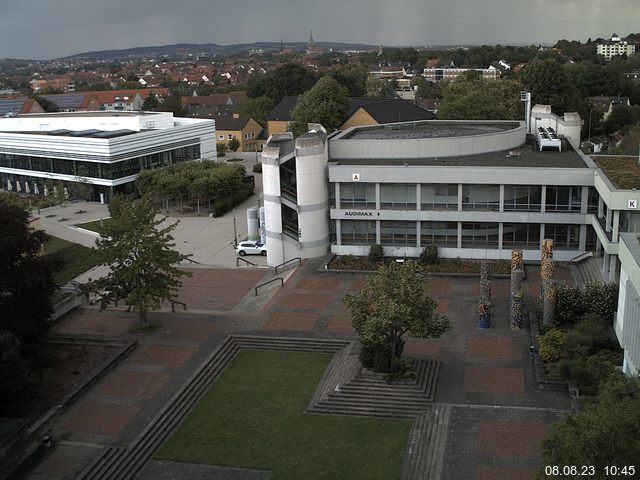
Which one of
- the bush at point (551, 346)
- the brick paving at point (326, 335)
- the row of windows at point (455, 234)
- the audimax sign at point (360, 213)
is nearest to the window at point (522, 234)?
the row of windows at point (455, 234)

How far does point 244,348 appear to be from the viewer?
29484 millimetres

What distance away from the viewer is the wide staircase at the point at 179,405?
21.1 meters

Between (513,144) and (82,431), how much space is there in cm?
3343

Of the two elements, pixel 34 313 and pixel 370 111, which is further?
pixel 370 111

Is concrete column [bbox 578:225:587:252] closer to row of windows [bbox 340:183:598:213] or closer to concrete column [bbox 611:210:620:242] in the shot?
row of windows [bbox 340:183:598:213]

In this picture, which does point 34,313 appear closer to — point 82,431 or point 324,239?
point 82,431

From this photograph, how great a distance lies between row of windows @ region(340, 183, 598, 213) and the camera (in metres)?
37.8

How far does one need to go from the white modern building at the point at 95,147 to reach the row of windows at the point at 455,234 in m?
31.4

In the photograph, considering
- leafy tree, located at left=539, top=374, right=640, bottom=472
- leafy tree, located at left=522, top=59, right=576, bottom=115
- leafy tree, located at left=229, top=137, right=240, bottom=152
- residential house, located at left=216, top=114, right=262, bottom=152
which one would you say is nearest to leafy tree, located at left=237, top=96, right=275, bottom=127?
residential house, located at left=216, top=114, right=262, bottom=152

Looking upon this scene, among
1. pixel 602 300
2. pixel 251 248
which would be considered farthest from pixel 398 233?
pixel 602 300

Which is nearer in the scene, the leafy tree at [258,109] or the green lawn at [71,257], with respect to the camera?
the green lawn at [71,257]

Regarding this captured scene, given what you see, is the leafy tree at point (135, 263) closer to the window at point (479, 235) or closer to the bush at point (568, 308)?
the bush at point (568, 308)

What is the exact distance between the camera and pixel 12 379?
23.0 meters

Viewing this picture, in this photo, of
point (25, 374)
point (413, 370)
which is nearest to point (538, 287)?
point (413, 370)
